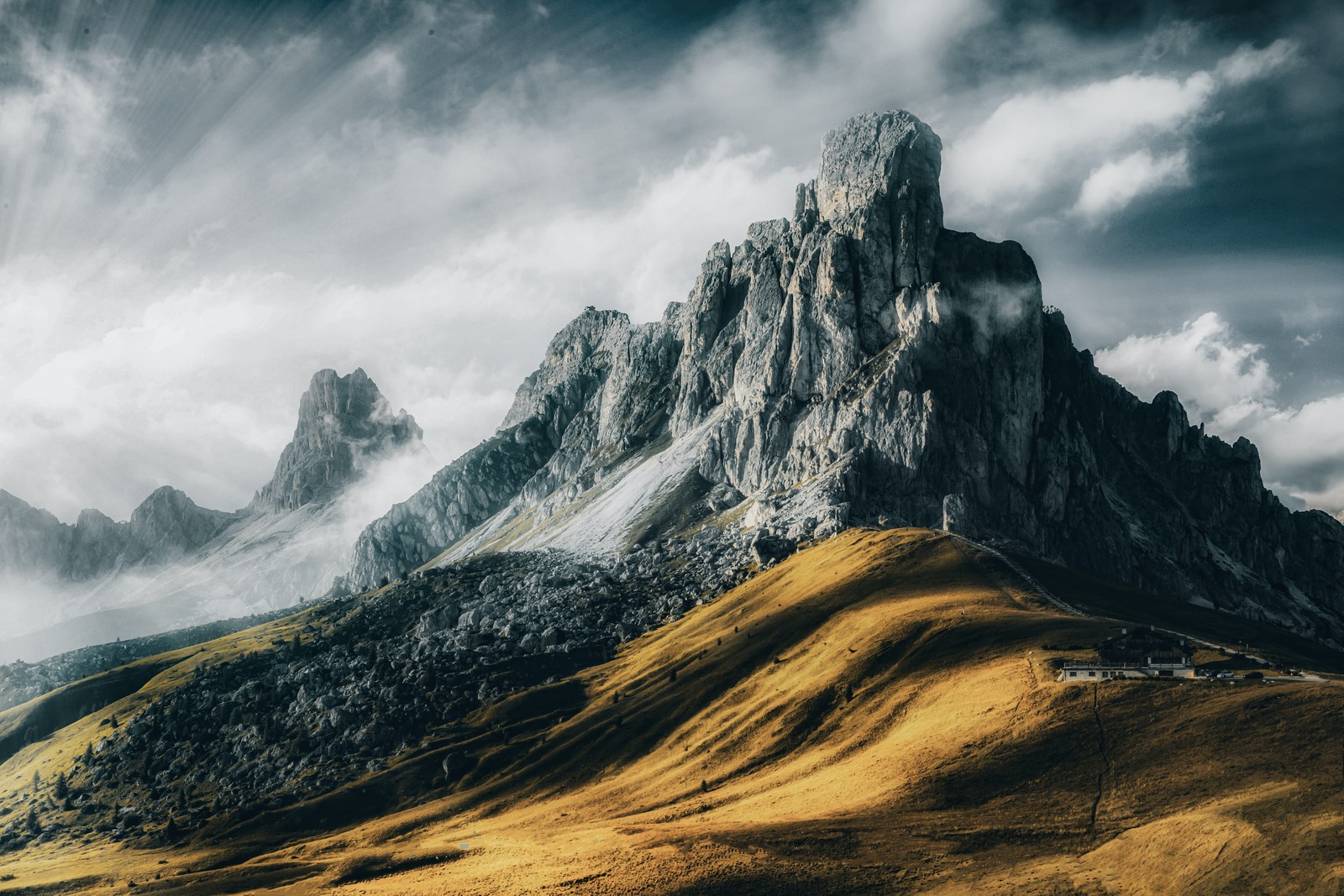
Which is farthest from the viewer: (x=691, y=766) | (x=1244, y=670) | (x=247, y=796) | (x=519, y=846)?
(x=247, y=796)

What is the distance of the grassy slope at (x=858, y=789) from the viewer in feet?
284

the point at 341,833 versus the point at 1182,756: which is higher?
the point at 1182,756

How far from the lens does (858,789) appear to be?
112938 mm

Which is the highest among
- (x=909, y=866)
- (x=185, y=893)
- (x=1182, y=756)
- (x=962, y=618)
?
(x=962, y=618)

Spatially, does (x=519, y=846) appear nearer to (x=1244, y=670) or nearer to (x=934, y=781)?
(x=934, y=781)

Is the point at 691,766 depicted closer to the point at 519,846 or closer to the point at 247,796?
the point at 519,846

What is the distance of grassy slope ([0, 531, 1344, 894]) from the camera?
86688 mm

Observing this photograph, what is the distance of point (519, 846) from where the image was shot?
409ft

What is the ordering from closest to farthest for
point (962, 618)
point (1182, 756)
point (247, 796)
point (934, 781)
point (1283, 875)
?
point (1283, 875)
point (1182, 756)
point (934, 781)
point (962, 618)
point (247, 796)

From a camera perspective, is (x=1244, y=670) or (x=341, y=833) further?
(x=341, y=833)

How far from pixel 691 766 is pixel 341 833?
70.1 metres

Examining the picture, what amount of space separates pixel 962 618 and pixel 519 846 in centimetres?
8878

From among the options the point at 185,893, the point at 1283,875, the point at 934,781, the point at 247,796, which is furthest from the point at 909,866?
the point at 247,796

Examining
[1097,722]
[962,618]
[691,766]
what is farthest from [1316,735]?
[691,766]
